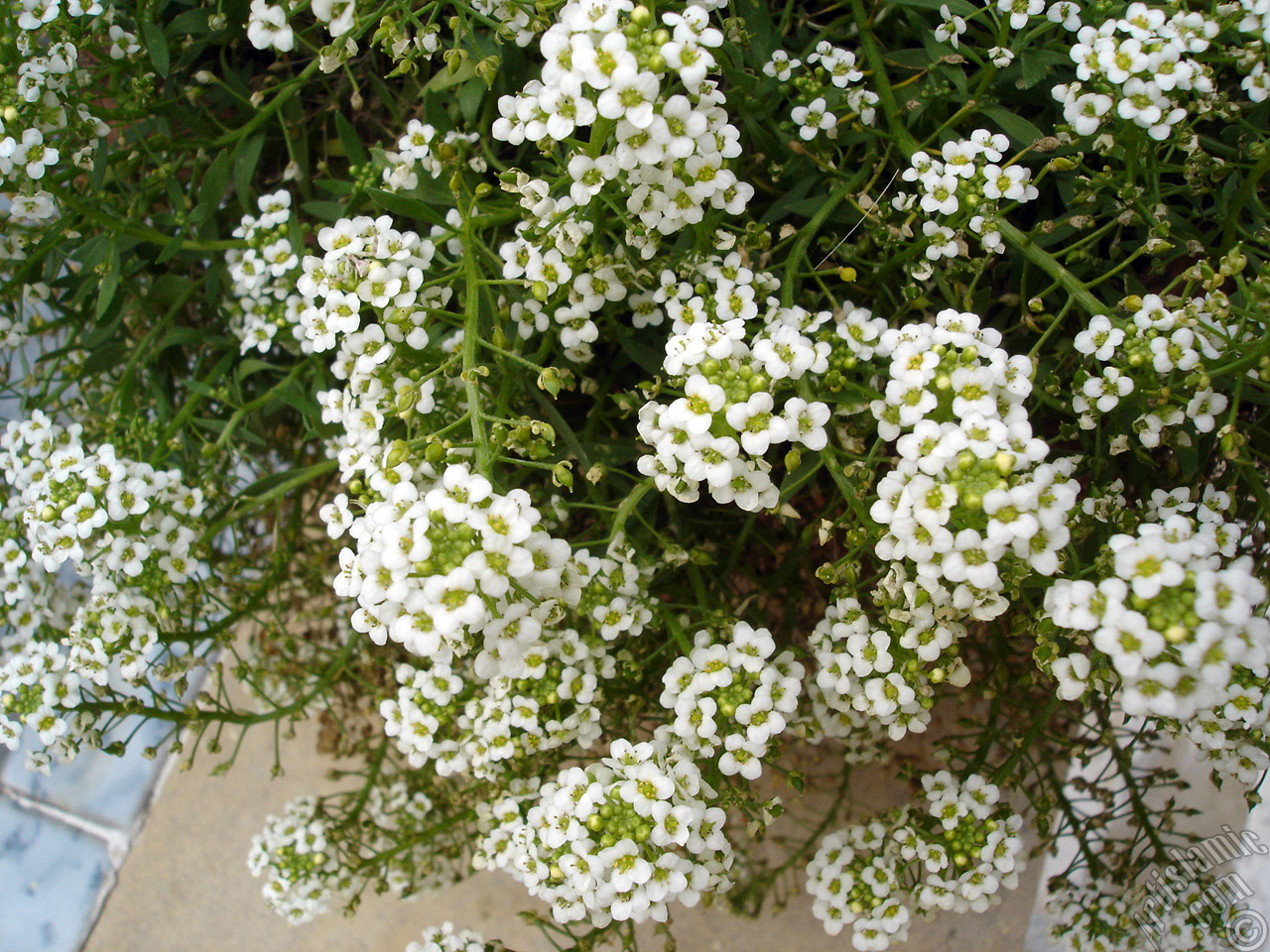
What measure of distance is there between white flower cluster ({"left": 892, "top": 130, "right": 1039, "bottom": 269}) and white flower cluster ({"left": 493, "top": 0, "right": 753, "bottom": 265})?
10.7 inches

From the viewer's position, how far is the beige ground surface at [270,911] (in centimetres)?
244

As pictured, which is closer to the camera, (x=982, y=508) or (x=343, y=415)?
(x=982, y=508)

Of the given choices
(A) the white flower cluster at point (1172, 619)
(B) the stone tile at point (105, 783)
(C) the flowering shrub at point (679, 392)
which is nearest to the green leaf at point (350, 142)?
(C) the flowering shrub at point (679, 392)

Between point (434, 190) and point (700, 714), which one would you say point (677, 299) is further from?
point (700, 714)

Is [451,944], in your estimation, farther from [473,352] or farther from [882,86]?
[882,86]

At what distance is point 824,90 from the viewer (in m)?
1.56

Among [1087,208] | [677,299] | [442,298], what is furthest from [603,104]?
[1087,208]

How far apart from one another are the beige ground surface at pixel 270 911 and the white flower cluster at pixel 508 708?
109 centimetres

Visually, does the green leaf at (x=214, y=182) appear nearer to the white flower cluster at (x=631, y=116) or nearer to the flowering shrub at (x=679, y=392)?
the flowering shrub at (x=679, y=392)

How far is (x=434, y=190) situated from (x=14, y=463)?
911 millimetres

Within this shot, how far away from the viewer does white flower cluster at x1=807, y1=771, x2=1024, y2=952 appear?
153 centimetres

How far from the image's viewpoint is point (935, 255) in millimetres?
1437

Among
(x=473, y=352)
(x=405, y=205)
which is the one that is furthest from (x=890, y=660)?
(x=405, y=205)

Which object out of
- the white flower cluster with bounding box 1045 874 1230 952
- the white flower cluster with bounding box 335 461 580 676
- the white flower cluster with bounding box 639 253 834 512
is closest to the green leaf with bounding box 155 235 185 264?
the white flower cluster with bounding box 335 461 580 676
